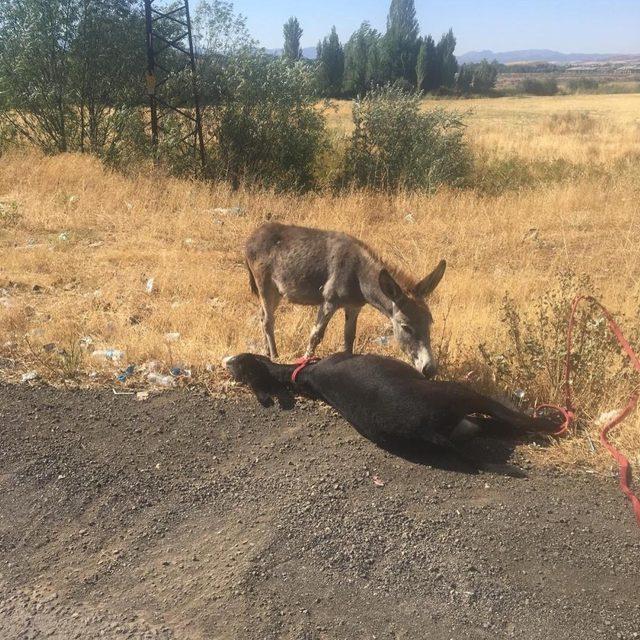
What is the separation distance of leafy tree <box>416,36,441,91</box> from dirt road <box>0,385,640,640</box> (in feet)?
267

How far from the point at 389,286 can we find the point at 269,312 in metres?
1.71

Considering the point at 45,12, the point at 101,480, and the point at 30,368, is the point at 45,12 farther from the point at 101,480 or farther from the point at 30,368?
the point at 101,480

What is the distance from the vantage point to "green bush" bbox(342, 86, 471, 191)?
18.0 metres

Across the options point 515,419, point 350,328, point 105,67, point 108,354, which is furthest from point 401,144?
point 515,419

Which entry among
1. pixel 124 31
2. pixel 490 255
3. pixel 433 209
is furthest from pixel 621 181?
pixel 124 31

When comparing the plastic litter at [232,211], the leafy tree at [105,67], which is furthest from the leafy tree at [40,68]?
the plastic litter at [232,211]

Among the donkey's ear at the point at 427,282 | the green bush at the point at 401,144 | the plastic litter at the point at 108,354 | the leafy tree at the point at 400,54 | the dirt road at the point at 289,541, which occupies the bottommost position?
the dirt road at the point at 289,541

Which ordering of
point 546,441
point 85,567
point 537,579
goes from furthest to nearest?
point 546,441
point 85,567
point 537,579

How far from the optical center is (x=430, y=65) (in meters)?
81.2

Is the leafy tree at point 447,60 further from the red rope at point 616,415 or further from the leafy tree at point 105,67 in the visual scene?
the red rope at point 616,415

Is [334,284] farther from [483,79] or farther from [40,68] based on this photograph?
[483,79]

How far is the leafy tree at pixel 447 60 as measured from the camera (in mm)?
82812

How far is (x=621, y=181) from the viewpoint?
16.8 m

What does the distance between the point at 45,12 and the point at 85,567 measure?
747 inches
